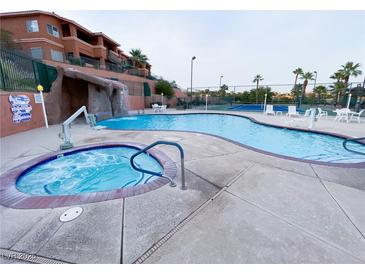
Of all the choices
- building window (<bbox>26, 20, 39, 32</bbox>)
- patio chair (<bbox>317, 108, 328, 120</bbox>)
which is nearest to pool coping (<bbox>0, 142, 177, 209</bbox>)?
patio chair (<bbox>317, 108, 328, 120</bbox>)

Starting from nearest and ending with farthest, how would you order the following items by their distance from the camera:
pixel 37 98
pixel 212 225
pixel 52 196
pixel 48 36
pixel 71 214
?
pixel 212 225 → pixel 71 214 → pixel 52 196 → pixel 37 98 → pixel 48 36

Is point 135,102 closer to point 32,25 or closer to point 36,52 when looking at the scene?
point 36,52

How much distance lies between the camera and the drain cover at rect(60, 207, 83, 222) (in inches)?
75.5

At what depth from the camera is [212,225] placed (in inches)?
71.5

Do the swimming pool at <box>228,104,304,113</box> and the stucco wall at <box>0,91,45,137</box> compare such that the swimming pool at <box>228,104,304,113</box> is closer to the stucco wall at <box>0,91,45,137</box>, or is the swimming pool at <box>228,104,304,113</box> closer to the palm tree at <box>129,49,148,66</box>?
the stucco wall at <box>0,91,45,137</box>

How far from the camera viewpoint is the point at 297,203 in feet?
7.26

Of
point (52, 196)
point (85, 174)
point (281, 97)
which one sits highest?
point (281, 97)

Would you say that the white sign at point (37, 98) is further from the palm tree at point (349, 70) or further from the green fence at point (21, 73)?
the palm tree at point (349, 70)

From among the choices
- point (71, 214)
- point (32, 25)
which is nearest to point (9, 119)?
point (71, 214)

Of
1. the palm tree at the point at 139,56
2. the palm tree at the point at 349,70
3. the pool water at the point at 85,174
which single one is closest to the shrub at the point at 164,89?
the palm tree at the point at 139,56

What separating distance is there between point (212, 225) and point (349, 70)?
99.5 ft

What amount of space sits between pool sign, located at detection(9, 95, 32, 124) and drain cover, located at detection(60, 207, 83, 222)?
6819 millimetres

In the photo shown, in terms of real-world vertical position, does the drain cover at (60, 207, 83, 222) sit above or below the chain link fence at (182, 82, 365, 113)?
below
